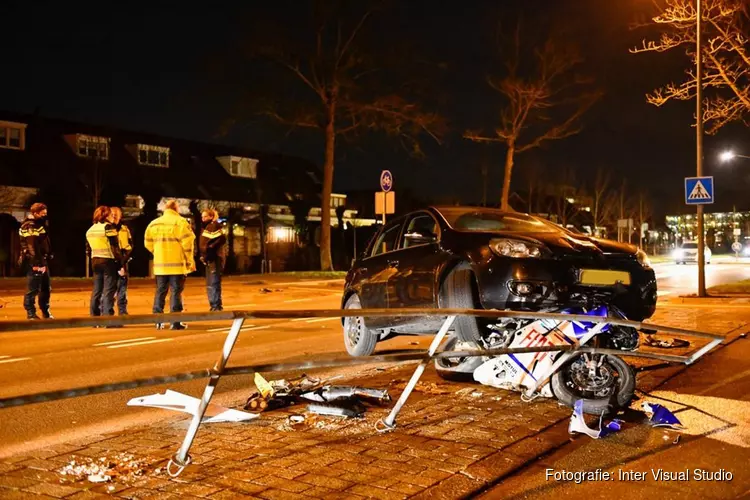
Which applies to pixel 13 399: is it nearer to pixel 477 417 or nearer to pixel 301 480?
pixel 301 480

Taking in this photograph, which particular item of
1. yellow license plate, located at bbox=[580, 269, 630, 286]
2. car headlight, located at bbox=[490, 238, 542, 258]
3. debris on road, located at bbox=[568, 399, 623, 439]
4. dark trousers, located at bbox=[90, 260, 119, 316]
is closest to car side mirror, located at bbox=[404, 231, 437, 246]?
car headlight, located at bbox=[490, 238, 542, 258]

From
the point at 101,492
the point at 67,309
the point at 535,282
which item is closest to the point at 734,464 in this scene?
the point at 535,282

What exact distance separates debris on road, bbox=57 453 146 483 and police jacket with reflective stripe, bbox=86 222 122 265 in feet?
25.8

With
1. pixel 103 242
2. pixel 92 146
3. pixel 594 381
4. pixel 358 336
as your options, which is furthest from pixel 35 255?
pixel 92 146

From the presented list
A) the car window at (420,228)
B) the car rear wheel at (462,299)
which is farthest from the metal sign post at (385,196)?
the car rear wheel at (462,299)

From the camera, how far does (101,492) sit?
13.0 feet

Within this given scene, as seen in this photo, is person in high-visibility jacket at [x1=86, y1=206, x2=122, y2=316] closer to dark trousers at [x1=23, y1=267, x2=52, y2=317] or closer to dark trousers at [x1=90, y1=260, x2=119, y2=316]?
dark trousers at [x1=90, y1=260, x2=119, y2=316]

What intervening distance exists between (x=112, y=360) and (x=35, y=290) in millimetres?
3822

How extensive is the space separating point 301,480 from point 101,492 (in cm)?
106

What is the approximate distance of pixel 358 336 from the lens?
8.68 metres

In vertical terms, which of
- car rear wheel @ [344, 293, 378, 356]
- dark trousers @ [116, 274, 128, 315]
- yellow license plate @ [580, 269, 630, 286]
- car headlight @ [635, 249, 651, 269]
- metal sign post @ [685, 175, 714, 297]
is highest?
metal sign post @ [685, 175, 714, 297]

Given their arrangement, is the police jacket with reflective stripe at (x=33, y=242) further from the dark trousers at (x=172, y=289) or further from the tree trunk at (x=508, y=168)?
the tree trunk at (x=508, y=168)

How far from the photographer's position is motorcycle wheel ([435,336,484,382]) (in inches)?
281

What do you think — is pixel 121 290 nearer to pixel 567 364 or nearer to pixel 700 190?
pixel 567 364
